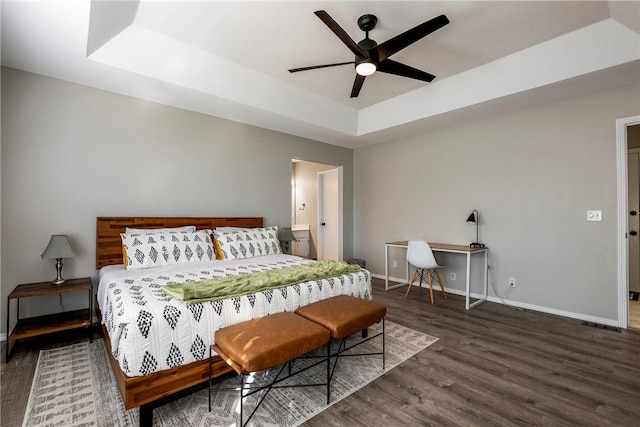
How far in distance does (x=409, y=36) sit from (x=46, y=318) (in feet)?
13.0

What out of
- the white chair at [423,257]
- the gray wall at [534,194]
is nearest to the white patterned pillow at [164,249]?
the white chair at [423,257]

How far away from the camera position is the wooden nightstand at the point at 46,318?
236 centimetres

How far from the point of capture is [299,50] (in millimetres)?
2973

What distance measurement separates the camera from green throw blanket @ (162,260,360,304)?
6.32 feet

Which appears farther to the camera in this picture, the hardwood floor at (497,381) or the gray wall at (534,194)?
the gray wall at (534,194)

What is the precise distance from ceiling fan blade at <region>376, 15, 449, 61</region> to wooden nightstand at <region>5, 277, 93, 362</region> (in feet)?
10.8

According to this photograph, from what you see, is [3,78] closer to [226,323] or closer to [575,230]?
[226,323]

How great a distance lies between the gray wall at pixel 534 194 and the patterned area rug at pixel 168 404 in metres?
2.24

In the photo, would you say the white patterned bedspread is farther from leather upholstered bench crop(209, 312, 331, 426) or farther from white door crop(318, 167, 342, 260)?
white door crop(318, 167, 342, 260)

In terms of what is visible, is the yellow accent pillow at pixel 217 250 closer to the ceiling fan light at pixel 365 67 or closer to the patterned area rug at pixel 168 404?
the patterned area rug at pixel 168 404

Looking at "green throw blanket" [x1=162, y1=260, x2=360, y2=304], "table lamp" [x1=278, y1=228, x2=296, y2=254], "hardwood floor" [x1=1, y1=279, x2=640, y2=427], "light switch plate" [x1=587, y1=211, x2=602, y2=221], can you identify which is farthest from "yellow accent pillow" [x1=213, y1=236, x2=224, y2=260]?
"light switch plate" [x1=587, y1=211, x2=602, y2=221]

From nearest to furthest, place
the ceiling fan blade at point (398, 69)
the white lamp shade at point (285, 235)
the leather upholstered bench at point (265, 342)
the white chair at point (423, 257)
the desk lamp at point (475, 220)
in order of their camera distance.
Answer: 1. the leather upholstered bench at point (265, 342)
2. the ceiling fan blade at point (398, 69)
3. the white chair at point (423, 257)
4. the desk lamp at point (475, 220)
5. the white lamp shade at point (285, 235)

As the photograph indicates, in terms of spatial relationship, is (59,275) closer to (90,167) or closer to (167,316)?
(90,167)

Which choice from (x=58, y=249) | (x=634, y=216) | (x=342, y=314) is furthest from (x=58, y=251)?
(x=634, y=216)
